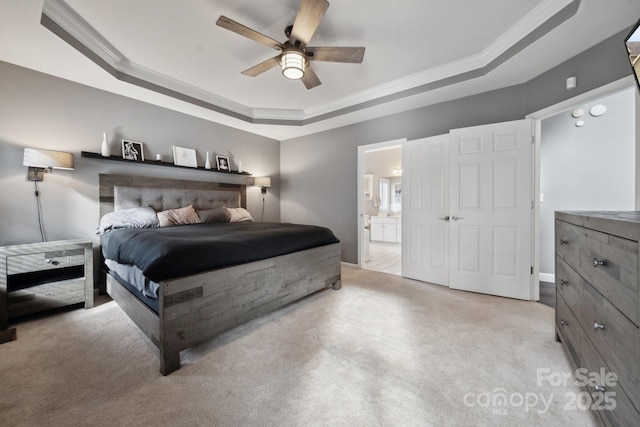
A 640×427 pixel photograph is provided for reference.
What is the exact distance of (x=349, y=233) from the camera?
14.4ft

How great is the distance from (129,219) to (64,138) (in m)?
1.17

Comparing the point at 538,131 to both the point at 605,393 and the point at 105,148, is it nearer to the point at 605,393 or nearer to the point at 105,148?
the point at 605,393

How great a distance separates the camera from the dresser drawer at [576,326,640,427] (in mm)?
888

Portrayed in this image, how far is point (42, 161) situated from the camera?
Answer: 2.43 metres

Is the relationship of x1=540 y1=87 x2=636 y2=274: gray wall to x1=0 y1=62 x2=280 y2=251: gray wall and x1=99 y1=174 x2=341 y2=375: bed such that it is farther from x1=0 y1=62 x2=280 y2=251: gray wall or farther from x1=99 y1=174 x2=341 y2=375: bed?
x1=0 y1=62 x2=280 y2=251: gray wall

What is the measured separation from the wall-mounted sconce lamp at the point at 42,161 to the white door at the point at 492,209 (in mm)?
4597

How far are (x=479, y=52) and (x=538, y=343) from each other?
2.94m

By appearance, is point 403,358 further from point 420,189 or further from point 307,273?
point 420,189

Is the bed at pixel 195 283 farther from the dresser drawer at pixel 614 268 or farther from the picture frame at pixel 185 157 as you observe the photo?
the dresser drawer at pixel 614 268

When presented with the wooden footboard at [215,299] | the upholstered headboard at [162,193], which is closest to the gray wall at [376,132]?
the upholstered headboard at [162,193]

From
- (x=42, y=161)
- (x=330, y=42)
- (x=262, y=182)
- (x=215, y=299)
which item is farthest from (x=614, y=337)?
(x=262, y=182)

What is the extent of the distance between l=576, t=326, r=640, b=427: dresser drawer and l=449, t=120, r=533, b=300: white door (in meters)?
1.71

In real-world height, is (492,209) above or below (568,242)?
above

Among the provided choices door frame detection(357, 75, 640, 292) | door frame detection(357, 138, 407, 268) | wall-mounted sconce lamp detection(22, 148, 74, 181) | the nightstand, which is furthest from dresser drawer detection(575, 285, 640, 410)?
wall-mounted sconce lamp detection(22, 148, 74, 181)
